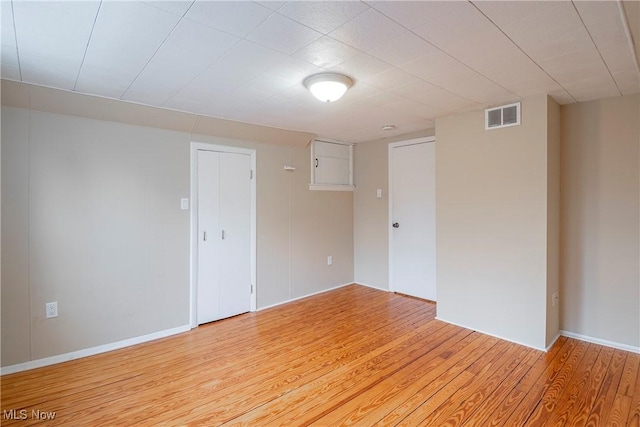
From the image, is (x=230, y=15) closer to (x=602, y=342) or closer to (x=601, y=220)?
(x=601, y=220)

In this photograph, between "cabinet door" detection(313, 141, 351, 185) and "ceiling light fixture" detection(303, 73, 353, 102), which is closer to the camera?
"ceiling light fixture" detection(303, 73, 353, 102)

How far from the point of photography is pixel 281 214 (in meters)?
4.14

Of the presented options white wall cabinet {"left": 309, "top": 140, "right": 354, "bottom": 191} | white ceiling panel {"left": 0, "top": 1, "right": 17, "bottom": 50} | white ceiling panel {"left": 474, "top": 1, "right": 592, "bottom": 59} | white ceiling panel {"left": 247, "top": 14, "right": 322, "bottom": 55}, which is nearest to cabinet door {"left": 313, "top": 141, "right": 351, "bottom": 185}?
white wall cabinet {"left": 309, "top": 140, "right": 354, "bottom": 191}

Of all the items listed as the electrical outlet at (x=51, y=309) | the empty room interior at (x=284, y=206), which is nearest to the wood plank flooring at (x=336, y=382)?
the empty room interior at (x=284, y=206)

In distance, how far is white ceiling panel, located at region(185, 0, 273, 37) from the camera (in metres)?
1.42

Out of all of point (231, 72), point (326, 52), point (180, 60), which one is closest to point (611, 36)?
point (326, 52)

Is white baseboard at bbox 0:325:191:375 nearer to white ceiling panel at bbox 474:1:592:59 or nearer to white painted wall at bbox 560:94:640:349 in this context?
white ceiling panel at bbox 474:1:592:59

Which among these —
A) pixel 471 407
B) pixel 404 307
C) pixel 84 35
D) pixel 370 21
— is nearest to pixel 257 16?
pixel 370 21

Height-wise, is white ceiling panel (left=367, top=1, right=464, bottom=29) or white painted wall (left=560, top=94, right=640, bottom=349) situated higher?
white ceiling panel (left=367, top=1, right=464, bottom=29)

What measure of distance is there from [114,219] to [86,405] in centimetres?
150

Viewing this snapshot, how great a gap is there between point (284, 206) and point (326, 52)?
8.20ft

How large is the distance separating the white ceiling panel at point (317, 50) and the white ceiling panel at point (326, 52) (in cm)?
1

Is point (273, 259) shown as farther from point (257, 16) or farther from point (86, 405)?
point (257, 16)

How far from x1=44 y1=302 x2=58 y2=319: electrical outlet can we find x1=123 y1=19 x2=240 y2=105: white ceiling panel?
1820mm
